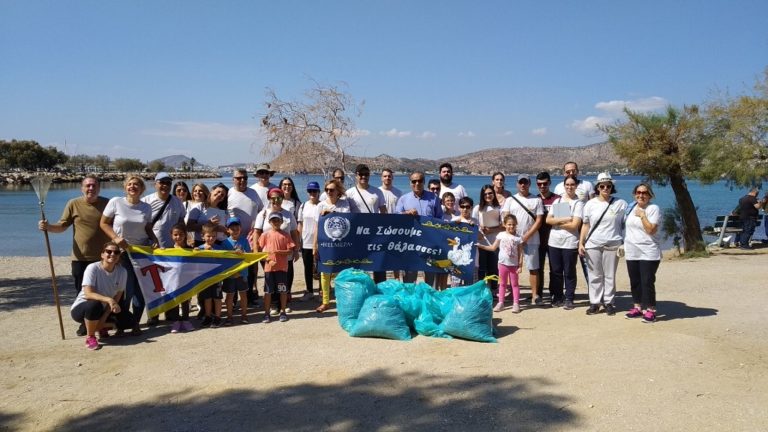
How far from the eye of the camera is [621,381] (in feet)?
15.4

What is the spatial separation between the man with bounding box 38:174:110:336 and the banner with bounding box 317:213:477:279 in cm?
266

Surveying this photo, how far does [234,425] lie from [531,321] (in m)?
4.11

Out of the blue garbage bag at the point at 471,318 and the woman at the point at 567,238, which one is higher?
the woman at the point at 567,238

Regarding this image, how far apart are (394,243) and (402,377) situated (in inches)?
108

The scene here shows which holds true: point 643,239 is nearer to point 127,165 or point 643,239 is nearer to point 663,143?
point 663,143

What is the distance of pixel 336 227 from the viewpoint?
721cm

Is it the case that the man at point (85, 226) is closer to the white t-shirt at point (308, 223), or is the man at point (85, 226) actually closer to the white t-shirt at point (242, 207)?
the white t-shirt at point (242, 207)

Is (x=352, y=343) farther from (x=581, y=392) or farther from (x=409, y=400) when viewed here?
(x=581, y=392)

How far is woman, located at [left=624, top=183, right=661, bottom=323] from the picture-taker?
6.45m

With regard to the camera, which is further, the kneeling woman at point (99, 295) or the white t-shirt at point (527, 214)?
the white t-shirt at point (527, 214)

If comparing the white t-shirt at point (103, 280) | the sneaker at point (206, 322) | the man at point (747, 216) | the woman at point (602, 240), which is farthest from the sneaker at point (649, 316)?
the man at point (747, 216)

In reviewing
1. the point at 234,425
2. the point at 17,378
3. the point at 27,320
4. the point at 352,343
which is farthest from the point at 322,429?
the point at 27,320

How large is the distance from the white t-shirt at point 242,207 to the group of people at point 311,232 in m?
0.01

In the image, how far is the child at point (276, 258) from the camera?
6.85 meters
